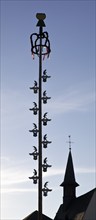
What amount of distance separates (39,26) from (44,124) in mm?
3218

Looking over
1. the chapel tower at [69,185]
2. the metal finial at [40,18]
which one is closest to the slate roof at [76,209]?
the chapel tower at [69,185]

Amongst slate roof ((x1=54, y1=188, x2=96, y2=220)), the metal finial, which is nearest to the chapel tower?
slate roof ((x1=54, y1=188, x2=96, y2=220))

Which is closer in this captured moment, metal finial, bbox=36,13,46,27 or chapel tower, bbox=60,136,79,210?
metal finial, bbox=36,13,46,27

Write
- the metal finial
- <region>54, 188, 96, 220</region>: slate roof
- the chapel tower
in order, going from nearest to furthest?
the metal finial → <region>54, 188, 96, 220</region>: slate roof → the chapel tower

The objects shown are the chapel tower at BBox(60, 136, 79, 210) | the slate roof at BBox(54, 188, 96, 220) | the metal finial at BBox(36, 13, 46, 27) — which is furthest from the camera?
the chapel tower at BBox(60, 136, 79, 210)

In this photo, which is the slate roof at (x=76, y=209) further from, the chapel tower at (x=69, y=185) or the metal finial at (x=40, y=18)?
the metal finial at (x=40, y=18)

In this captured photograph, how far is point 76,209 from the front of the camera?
2638 inches

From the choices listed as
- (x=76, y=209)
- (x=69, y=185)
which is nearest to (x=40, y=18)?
(x=76, y=209)

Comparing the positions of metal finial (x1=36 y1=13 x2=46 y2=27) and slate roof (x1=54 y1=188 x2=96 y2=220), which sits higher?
metal finial (x1=36 y1=13 x2=46 y2=27)

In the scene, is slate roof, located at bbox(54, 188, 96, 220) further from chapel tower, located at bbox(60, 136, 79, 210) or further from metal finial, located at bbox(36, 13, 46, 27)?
metal finial, located at bbox(36, 13, 46, 27)

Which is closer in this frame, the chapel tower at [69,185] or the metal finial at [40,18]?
the metal finial at [40,18]

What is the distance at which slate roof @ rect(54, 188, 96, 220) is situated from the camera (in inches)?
2466

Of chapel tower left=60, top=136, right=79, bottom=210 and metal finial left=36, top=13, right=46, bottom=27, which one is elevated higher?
metal finial left=36, top=13, right=46, bottom=27

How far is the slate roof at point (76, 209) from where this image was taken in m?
62.6
